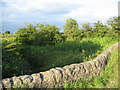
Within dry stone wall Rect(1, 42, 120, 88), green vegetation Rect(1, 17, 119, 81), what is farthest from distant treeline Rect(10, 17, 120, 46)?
dry stone wall Rect(1, 42, 120, 88)

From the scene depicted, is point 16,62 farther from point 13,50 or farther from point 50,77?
point 50,77

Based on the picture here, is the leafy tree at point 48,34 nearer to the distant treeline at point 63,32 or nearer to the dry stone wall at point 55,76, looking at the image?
the distant treeline at point 63,32

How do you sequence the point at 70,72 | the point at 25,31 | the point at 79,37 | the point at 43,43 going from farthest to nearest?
1. the point at 79,37
2. the point at 43,43
3. the point at 25,31
4. the point at 70,72

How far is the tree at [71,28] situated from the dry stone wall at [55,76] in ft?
27.1

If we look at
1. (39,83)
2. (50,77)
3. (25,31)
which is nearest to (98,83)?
(50,77)

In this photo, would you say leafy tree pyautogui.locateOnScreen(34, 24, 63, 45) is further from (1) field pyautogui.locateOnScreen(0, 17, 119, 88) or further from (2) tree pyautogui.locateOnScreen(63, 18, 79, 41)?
(2) tree pyautogui.locateOnScreen(63, 18, 79, 41)

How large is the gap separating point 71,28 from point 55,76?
9997 mm

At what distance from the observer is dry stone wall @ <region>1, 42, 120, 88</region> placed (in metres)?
2.82

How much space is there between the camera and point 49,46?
8414 millimetres

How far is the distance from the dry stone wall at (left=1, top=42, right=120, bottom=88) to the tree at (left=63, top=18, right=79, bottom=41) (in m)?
8.26

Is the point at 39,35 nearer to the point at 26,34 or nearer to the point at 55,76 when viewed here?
the point at 26,34

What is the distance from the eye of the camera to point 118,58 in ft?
18.3

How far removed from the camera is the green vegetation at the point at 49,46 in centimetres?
462

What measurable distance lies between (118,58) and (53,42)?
5151 mm
